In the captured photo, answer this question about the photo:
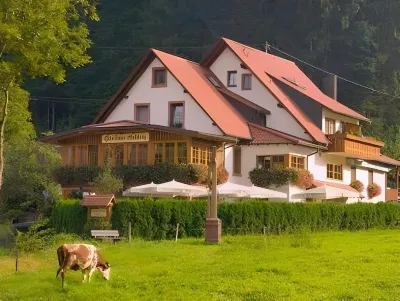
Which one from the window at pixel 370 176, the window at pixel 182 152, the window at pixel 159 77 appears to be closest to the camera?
the window at pixel 182 152

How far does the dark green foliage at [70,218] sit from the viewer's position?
104ft

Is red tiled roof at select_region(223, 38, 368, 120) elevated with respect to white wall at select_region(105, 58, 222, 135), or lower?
elevated

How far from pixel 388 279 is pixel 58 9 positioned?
46.1ft

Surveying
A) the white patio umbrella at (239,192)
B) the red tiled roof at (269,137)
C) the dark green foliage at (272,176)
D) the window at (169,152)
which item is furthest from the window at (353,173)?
the window at (169,152)

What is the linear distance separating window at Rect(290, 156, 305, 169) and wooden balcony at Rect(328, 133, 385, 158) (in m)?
2.62

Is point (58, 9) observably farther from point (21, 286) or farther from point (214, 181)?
point (21, 286)

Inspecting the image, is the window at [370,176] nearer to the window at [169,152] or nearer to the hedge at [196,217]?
the window at [169,152]

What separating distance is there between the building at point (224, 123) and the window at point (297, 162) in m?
0.06

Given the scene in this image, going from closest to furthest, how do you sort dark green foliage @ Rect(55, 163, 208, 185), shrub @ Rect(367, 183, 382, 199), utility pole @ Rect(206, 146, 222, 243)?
utility pole @ Rect(206, 146, 222, 243) → dark green foliage @ Rect(55, 163, 208, 185) → shrub @ Rect(367, 183, 382, 199)

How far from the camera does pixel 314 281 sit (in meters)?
18.9

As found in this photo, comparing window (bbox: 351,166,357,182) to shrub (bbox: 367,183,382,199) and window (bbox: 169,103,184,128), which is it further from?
window (bbox: 169,103,184,128)

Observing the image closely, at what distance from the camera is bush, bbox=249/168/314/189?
43.2m

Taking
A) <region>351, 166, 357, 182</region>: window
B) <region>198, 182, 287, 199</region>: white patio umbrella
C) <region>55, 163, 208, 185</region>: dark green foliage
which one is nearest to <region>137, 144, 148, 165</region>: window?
<region>55, 163, 208, 185</region>: dark green foliage

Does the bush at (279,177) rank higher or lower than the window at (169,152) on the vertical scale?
lower
